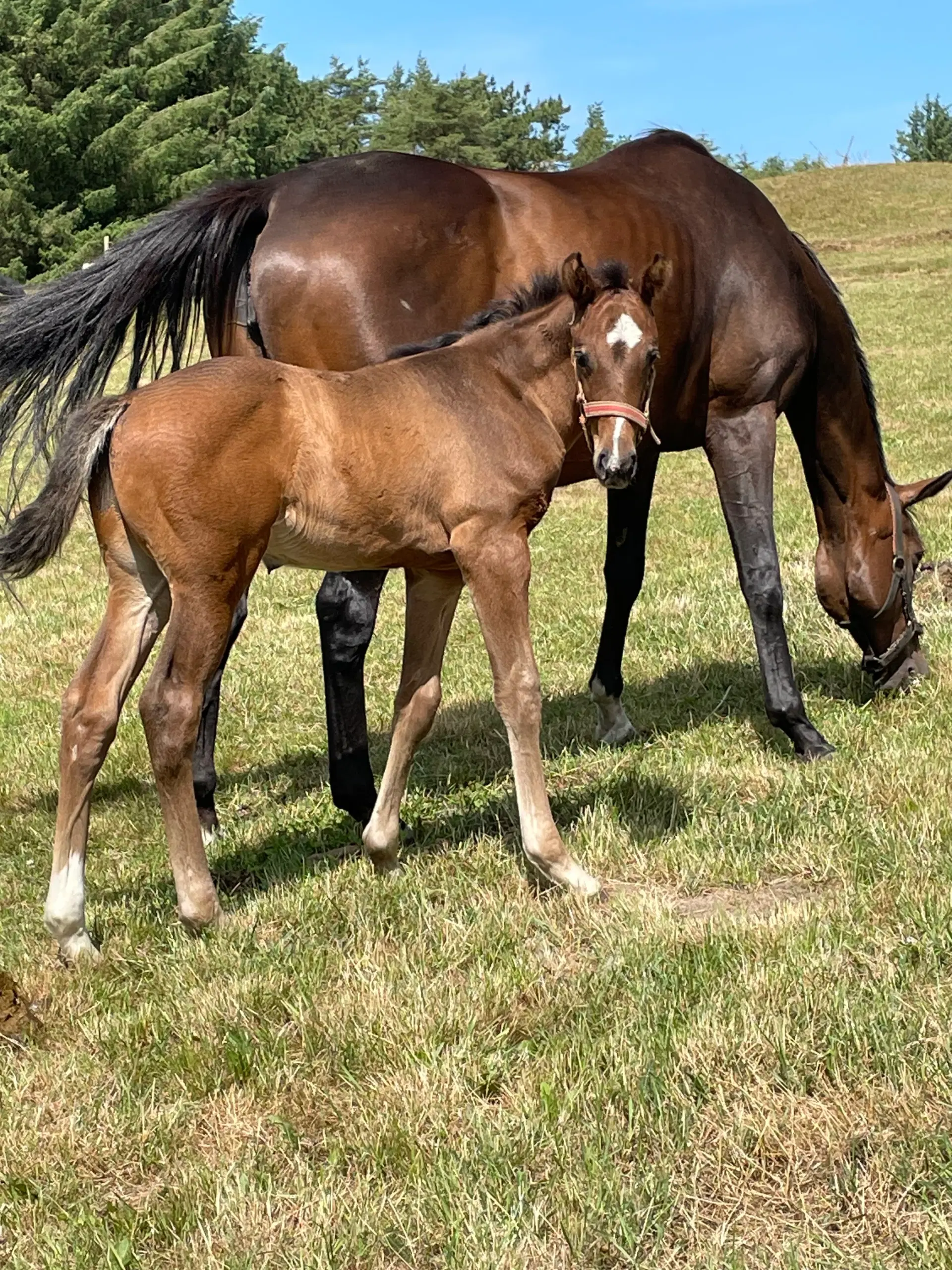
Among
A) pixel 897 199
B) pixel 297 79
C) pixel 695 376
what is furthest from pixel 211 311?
pixel 297 79

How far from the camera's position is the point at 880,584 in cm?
581

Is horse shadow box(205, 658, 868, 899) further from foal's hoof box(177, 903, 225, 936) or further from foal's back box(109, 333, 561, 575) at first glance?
foal's back box(109, 333, 561, 575)

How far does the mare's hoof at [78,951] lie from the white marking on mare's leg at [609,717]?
8.76 feet

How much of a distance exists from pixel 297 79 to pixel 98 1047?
193 feet

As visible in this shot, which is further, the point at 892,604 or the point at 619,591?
the point at 619,591

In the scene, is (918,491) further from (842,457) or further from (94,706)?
(94,706)

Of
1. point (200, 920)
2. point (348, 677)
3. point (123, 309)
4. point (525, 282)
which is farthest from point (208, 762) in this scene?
point (525, 282)

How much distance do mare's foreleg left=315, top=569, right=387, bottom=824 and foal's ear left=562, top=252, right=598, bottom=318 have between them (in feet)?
4.24

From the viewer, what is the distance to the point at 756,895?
3846mm

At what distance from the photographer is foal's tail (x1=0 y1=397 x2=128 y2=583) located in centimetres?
352

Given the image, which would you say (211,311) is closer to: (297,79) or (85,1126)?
(85,1126)

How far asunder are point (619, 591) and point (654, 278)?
7.22ft

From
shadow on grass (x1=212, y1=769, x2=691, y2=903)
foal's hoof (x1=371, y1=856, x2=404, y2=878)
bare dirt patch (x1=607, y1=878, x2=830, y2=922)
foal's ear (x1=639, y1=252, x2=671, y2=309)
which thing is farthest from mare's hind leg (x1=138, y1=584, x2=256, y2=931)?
foal's ear (x1=639, y1=252, x2=671, y2=309)

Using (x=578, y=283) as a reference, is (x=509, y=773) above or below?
below
